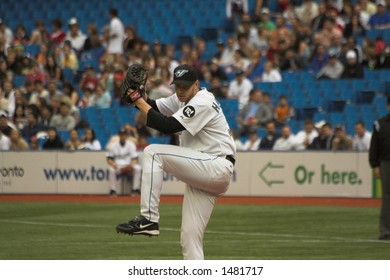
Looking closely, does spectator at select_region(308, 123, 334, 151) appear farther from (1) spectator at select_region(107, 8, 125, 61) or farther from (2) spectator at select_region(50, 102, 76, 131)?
(1) spectator at select_region(107, 8, 125, 61)

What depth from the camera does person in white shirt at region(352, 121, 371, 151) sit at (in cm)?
2153

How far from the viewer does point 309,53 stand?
80.7 ft

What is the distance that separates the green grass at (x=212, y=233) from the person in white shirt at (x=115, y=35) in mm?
7634

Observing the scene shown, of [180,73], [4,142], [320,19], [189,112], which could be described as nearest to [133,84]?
[180,73]

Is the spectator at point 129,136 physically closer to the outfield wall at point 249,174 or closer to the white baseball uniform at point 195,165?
the outfield wall at point 249,174

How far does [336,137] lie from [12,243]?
9.94 m

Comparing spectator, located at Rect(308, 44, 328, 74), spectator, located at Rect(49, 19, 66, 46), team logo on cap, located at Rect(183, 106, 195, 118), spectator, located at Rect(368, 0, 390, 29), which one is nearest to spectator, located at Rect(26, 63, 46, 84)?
spectator, located at Rect(49, 19, 66, 46)

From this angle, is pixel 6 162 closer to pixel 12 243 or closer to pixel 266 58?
pixel 266 58

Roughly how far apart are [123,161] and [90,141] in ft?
3.89

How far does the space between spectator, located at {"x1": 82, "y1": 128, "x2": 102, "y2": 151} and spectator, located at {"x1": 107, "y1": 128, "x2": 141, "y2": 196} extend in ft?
2.48

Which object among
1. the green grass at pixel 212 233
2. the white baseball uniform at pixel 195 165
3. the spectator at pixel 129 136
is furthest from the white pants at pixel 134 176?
the white baseball uniform at pixel 195 165

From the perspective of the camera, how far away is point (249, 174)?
22.2 meters

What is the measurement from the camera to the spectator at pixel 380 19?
957 inches
